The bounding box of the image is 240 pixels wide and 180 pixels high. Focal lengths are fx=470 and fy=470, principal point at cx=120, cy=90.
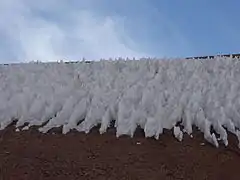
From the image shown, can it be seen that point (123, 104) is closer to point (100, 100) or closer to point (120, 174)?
point (100, 100)

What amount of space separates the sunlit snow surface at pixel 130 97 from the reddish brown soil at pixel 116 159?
0.05 meters

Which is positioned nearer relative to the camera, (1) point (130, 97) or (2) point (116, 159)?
(2) point (116, 159)

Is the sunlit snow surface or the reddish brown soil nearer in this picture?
the reddish brown soil

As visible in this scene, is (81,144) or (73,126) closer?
(81,144)

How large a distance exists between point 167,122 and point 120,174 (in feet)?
0.87

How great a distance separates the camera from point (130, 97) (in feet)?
5.24

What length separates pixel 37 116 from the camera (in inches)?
62.4

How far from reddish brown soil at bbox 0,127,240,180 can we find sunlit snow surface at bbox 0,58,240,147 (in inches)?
1.9

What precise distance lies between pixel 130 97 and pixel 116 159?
34 cm

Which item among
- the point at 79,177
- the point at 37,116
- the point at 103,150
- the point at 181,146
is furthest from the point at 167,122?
the point at 37,116

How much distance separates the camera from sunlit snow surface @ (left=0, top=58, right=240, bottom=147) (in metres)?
1.46

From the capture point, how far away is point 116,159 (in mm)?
1300

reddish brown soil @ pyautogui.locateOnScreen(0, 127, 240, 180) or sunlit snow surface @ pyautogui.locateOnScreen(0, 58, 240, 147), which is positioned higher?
sunlit snow surface @ pyautogui.locateOnScreen(0, 58, 240, 147)

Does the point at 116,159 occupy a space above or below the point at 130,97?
below
